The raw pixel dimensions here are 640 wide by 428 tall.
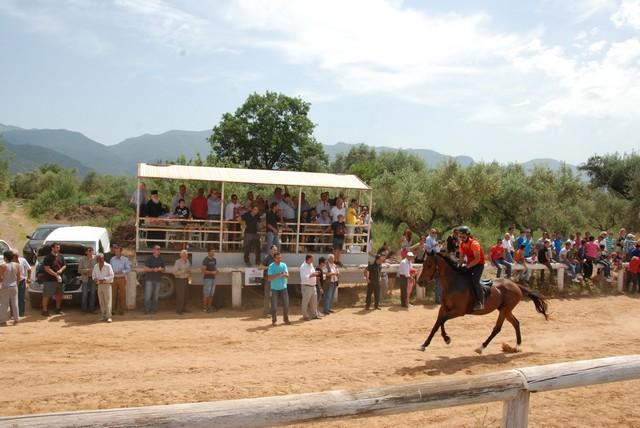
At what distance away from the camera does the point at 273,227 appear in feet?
55.2

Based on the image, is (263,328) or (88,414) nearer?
(88,414)

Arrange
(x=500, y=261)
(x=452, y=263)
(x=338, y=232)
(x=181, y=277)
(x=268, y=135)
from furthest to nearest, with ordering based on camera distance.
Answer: (x=268, y=135), (x=500, y=261), (x=338, y=232), (x=181, y=277), (x=452, y=263)

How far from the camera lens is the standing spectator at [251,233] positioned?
16.5m

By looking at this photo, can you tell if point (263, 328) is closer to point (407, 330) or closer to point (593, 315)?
point (407, 330)

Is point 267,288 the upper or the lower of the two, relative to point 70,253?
lower

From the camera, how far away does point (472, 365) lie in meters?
10.5

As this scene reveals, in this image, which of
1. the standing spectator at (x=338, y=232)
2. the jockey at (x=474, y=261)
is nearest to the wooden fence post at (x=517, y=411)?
the jockey at (x=474, y=261)

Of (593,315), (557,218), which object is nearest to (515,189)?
(557,218)

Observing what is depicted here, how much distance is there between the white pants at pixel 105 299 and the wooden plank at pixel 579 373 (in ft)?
40.3

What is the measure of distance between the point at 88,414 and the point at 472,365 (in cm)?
892

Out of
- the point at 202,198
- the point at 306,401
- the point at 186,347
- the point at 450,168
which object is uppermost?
the point at 450,168

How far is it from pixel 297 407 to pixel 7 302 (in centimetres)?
1260

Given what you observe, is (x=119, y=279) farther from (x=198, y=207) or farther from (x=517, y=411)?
(x=517, y=411)

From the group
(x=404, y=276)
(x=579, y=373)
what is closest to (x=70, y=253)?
(x=404, y=276)
